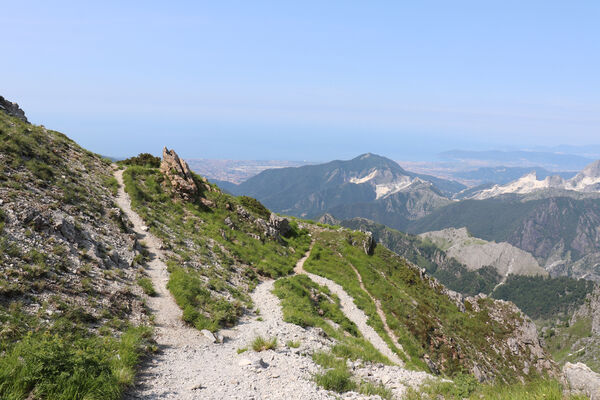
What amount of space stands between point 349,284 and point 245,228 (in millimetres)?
13743

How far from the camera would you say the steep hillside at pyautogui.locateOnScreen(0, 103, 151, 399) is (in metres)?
7.52

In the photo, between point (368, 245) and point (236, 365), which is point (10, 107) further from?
point (368, 245)

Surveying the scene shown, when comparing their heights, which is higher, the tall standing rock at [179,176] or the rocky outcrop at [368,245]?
the tall standing rock at [179,176]

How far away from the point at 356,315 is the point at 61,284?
21.8 m

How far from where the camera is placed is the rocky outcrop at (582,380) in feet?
27.9

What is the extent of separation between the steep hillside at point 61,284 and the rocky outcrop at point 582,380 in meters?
13.7

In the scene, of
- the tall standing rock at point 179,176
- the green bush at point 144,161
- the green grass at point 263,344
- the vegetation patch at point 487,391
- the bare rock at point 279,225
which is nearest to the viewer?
the vegetation patch at point 487,391

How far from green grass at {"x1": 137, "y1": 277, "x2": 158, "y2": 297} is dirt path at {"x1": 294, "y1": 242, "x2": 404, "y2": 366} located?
1608 centimetres

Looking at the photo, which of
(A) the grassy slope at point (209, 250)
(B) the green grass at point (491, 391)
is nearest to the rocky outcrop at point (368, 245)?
(A) the grassy slope at point (209, 250)

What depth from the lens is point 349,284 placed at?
32.5 m

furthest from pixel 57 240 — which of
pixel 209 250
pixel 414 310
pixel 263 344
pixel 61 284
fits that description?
pixel 414 310

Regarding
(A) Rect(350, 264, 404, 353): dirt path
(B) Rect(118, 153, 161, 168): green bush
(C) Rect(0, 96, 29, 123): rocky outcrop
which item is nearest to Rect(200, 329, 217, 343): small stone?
(A) Rect(350, 264, 404, 353): dirt path

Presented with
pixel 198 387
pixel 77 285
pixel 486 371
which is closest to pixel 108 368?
pixel 198 387

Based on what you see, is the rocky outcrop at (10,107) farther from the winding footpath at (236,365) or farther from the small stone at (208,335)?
the small stone at (208,335)
